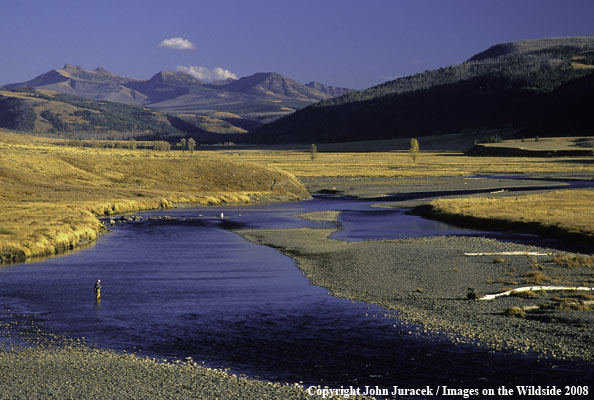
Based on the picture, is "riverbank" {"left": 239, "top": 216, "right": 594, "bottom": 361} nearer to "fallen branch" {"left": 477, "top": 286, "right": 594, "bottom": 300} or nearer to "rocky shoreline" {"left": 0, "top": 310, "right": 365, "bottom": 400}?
"fallen branch" {"left": 477, "top": 286, "right": 594, "bottom": 300}

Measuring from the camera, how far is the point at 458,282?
36.7 meters

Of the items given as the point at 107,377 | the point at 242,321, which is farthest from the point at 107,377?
the point at 242,321

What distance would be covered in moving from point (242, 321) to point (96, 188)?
70646mm

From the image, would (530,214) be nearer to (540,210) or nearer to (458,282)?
(540,210)

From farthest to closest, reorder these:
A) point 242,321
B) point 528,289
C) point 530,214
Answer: point 530,214
point 528,289
point 242,321

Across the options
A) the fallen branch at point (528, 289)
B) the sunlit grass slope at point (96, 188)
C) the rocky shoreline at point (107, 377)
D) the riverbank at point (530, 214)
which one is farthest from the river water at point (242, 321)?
the riverbank at point (530, 214)

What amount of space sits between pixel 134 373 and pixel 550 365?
44.1 ft

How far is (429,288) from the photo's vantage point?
35.3 meters
